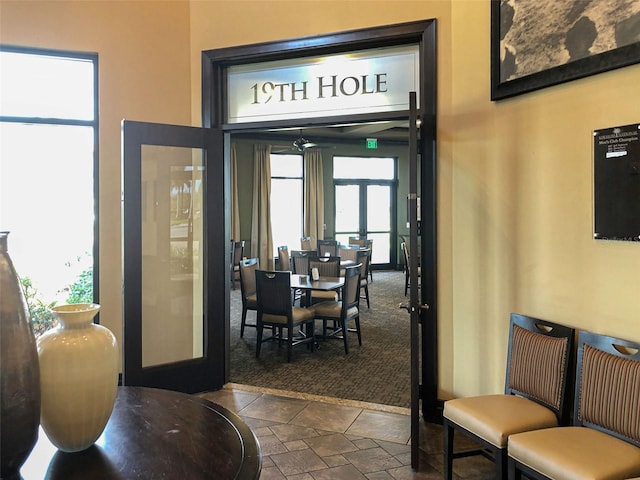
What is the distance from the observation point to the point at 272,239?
11.3 meters

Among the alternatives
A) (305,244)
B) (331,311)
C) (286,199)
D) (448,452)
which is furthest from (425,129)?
(286,199)

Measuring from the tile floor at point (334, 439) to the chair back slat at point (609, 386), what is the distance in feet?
2.64

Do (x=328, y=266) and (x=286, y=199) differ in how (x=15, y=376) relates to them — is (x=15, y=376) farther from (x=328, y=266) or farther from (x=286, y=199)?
(x=286, y=199)

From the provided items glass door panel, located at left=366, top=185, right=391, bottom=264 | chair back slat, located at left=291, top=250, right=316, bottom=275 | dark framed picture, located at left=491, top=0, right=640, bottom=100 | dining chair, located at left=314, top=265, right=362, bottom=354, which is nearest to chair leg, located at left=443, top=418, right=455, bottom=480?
dark framed picture, located at left=491, top=0, right=640, bottom=100

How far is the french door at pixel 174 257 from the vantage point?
3727mm

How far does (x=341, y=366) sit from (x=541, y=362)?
8.63 ft

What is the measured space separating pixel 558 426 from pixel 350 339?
3.66 metres

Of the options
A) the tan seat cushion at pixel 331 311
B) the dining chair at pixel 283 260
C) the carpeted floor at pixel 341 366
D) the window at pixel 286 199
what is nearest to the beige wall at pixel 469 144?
the carpeted floor at pixel 341 366

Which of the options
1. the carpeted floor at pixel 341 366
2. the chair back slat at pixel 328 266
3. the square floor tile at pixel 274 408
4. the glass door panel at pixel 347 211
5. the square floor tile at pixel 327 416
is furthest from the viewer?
the glass door panel at pixel 347 211

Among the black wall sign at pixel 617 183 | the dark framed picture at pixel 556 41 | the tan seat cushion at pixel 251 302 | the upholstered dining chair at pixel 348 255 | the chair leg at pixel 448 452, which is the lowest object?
the chair leg at pixel 448 452

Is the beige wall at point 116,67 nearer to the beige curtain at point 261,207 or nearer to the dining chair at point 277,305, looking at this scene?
the dining chair at point 277,305

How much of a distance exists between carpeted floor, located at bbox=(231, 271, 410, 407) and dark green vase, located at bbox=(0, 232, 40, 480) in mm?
3080

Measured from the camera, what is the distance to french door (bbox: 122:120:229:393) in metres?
3.73

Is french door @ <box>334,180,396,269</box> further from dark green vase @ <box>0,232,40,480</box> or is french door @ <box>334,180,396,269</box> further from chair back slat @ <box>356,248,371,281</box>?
dark green vase @ <box>0,232,40,480</box>
